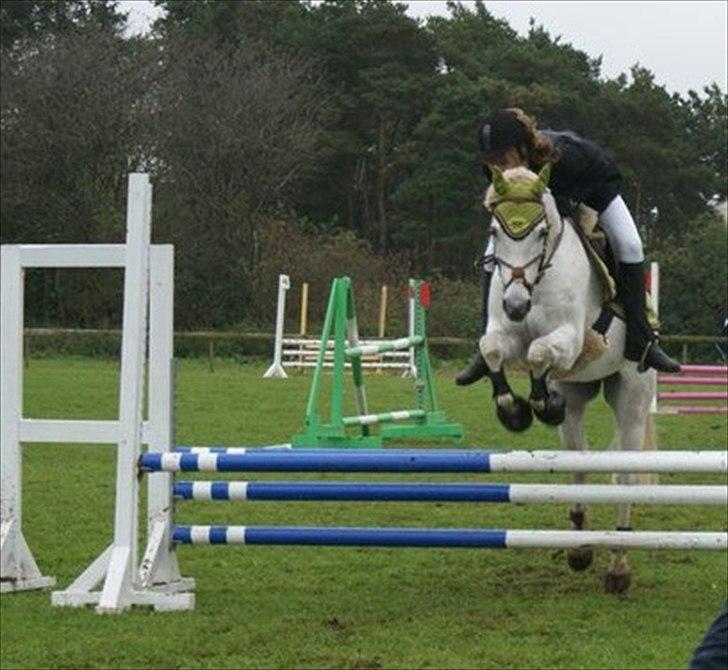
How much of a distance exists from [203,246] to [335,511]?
1200 inches

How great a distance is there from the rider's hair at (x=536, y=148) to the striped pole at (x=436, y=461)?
45.0 inches

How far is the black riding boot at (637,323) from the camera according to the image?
653 cm

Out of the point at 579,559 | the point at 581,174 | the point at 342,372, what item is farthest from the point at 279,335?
the point at 581,174

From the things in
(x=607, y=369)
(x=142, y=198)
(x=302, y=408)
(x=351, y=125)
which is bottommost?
(x=302, y=408)

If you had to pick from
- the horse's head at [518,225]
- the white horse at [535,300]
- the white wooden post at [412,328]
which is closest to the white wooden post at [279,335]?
the white wooden post at [412,328]

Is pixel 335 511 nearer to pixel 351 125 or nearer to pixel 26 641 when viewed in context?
pixel 26 641

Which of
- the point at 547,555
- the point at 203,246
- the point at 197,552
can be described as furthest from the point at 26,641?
the point at 203,246

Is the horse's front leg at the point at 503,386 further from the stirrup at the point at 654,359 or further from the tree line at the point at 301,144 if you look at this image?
the tree line at the point at 301,144

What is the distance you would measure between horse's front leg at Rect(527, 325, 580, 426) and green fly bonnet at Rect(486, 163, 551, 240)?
40 cm

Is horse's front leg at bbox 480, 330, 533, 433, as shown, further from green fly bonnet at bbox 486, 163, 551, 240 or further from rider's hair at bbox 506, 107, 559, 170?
rider's hair at bbox 506, 107, 559, 170

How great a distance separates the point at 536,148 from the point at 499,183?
0.42 meters

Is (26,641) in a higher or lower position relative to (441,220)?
lower

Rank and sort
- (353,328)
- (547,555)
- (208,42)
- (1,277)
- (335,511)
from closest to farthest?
(1,277)
(547,555)
(335,511)
(353,328)
(208,42)

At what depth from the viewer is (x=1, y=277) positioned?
23.4 ft
